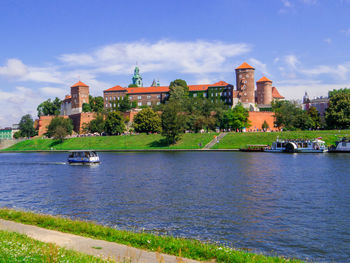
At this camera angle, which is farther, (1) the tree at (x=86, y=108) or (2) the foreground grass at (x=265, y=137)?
(1) the tree at (x=86, y=108)

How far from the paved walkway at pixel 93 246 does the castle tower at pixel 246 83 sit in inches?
4938

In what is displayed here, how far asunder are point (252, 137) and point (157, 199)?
69014 millimetres

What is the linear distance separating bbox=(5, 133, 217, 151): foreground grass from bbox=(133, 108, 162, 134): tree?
151 inches

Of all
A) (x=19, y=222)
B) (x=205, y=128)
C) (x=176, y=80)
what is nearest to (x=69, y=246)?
(x=19, y=222)

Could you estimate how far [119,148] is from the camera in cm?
9994

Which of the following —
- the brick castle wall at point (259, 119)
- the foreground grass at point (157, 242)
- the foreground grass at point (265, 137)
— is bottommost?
the foreground grass at point (157, 242)

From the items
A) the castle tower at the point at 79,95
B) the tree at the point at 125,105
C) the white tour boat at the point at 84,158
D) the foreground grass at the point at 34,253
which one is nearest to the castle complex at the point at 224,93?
the tree at the point at 125,105

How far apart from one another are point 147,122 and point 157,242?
322ft

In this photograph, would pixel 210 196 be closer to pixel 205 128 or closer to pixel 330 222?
pixel 330 222

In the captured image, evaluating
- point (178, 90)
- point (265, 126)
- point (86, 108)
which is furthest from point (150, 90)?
point (265, 126)

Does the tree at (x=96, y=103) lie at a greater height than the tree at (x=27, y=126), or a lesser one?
greater

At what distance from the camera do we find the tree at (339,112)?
3605 inches

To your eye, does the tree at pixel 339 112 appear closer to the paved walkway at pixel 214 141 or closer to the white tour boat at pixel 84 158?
the paved walkway at pixel 214 141

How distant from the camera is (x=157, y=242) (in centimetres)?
1253
